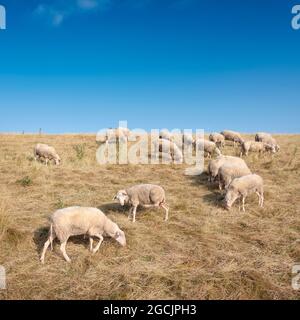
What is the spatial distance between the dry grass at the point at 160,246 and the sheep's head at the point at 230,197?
33 cm

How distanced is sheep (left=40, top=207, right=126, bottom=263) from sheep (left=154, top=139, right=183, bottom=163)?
12.8m

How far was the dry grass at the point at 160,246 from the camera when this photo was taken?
8.98 meters

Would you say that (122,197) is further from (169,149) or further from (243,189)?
(169,149)

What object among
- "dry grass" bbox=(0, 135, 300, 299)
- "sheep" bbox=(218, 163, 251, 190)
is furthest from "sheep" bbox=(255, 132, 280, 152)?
"sheep" bbox=(218, 163, 251, 190)

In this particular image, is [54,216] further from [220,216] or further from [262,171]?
[262,171]

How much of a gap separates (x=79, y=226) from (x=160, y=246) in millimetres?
2491

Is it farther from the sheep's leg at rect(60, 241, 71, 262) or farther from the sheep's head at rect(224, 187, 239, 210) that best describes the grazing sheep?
the sheep's leg at rect(60, 241, 71, 262)

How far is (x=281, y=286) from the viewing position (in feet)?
30.2

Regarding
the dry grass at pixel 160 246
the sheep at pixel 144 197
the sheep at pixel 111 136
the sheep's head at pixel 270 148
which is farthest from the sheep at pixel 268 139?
the sheep at pixel 144 197

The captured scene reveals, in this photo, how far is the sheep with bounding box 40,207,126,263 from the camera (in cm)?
1023

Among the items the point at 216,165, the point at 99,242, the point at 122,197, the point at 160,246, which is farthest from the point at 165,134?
the point at 99,242

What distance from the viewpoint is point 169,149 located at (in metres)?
25.0
